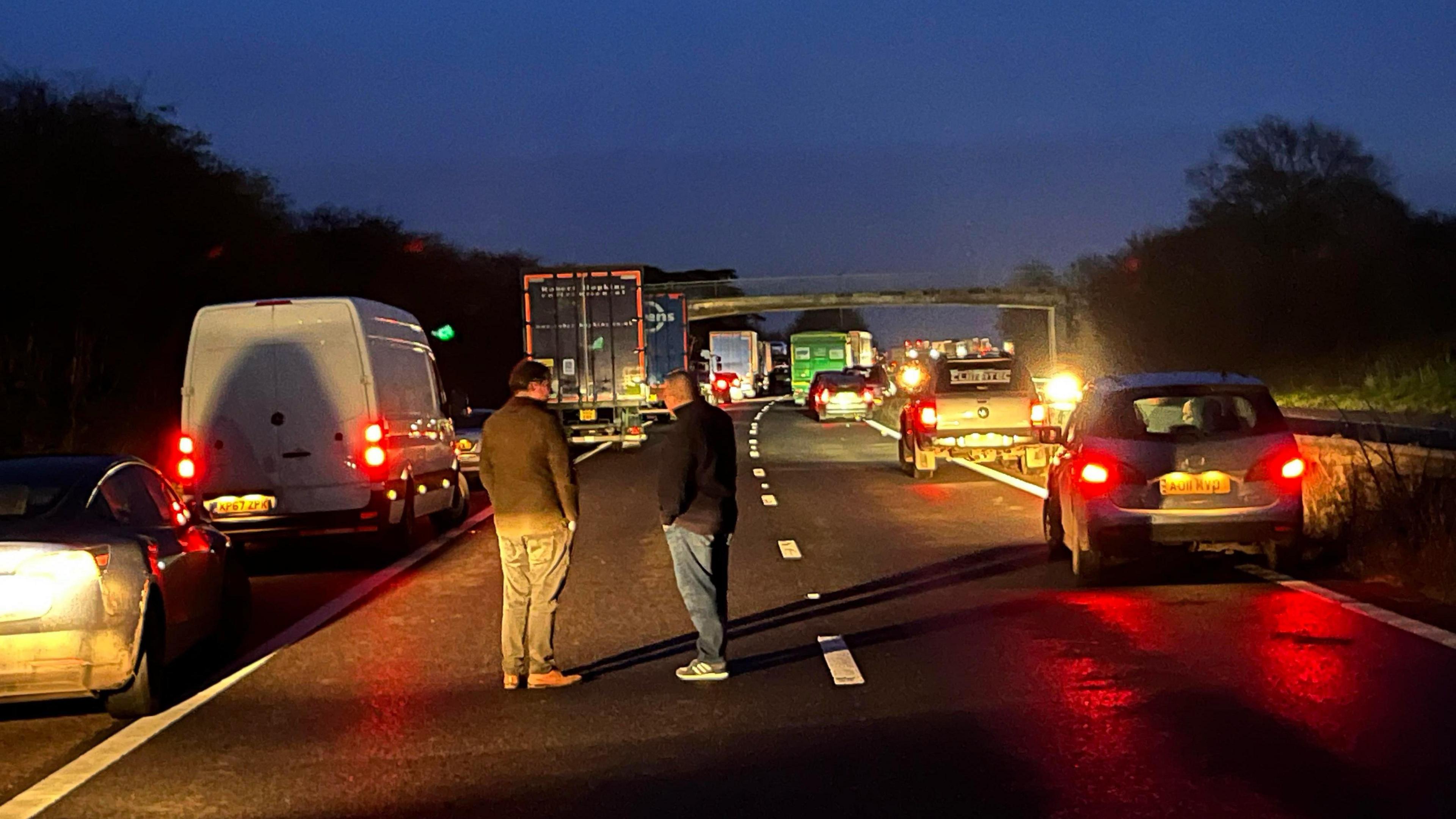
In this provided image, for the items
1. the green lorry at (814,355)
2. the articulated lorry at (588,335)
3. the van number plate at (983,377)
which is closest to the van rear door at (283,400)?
the van number plate at (983,377)

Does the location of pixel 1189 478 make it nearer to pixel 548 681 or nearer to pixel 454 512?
pixel 548 681

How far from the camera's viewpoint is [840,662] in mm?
9641

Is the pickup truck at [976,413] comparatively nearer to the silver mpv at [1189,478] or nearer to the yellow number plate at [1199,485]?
the silver mpv at [1189,478]

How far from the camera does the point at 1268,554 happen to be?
12.8 m

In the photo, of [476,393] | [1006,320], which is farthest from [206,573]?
[1006,320]

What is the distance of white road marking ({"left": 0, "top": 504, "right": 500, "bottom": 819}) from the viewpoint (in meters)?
6.92

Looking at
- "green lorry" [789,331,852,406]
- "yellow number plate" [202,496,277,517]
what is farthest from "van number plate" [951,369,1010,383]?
"green lorry" [789,331,852,406]

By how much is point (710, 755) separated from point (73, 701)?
4214mm

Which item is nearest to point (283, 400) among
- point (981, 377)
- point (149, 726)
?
point (149, 726)

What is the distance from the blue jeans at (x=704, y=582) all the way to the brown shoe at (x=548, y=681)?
79 cm

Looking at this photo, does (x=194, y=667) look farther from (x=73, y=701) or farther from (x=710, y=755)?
(x=710, y=755)

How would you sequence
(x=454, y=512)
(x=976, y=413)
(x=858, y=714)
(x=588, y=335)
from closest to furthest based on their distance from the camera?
(x=858, y=714), (x=454, y=512), (x=976, y=413), (x=588, y=335)

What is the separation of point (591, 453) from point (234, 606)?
82.8 ft

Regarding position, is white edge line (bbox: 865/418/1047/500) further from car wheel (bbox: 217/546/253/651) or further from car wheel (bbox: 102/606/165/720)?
car wheel (bbox: 102/606/165/720)
